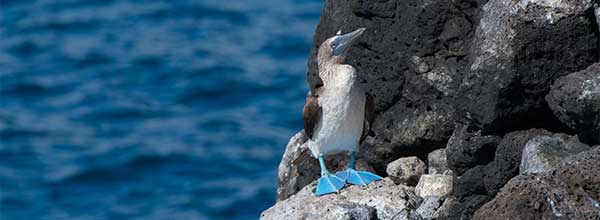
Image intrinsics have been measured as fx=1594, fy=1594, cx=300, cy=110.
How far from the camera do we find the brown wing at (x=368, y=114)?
988 cm

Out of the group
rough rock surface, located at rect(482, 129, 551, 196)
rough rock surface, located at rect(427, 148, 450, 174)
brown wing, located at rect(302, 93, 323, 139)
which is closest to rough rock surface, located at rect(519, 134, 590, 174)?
rough rock surface, located at rect(482, 129, 551, 196)

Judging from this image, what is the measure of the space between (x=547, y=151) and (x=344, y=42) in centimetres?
175

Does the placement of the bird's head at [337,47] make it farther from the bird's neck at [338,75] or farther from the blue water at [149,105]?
the blue water at [149,105]

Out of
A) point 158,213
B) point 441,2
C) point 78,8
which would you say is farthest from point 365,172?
point 78,8

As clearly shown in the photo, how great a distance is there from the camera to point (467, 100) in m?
8.87

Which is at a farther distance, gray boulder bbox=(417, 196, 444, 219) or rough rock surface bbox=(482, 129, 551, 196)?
gray boulder bbox=(417, 196, 444, 219)

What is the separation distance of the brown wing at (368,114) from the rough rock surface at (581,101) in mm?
1666

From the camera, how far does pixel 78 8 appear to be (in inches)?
896

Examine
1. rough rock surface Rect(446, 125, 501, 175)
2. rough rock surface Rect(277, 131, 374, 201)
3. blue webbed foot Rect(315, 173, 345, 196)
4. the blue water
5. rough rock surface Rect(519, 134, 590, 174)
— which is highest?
the blue water

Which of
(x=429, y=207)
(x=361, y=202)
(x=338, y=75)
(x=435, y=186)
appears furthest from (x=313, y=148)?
(x=429, y=207)

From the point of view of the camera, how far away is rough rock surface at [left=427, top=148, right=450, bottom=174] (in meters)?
9.52

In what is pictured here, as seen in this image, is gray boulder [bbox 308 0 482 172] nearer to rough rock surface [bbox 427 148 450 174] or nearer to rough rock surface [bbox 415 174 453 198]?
rough rock surface [bbox 427 148 450 174]

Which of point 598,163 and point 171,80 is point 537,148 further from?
point 171,80

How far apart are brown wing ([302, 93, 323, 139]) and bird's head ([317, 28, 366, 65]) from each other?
266mm
